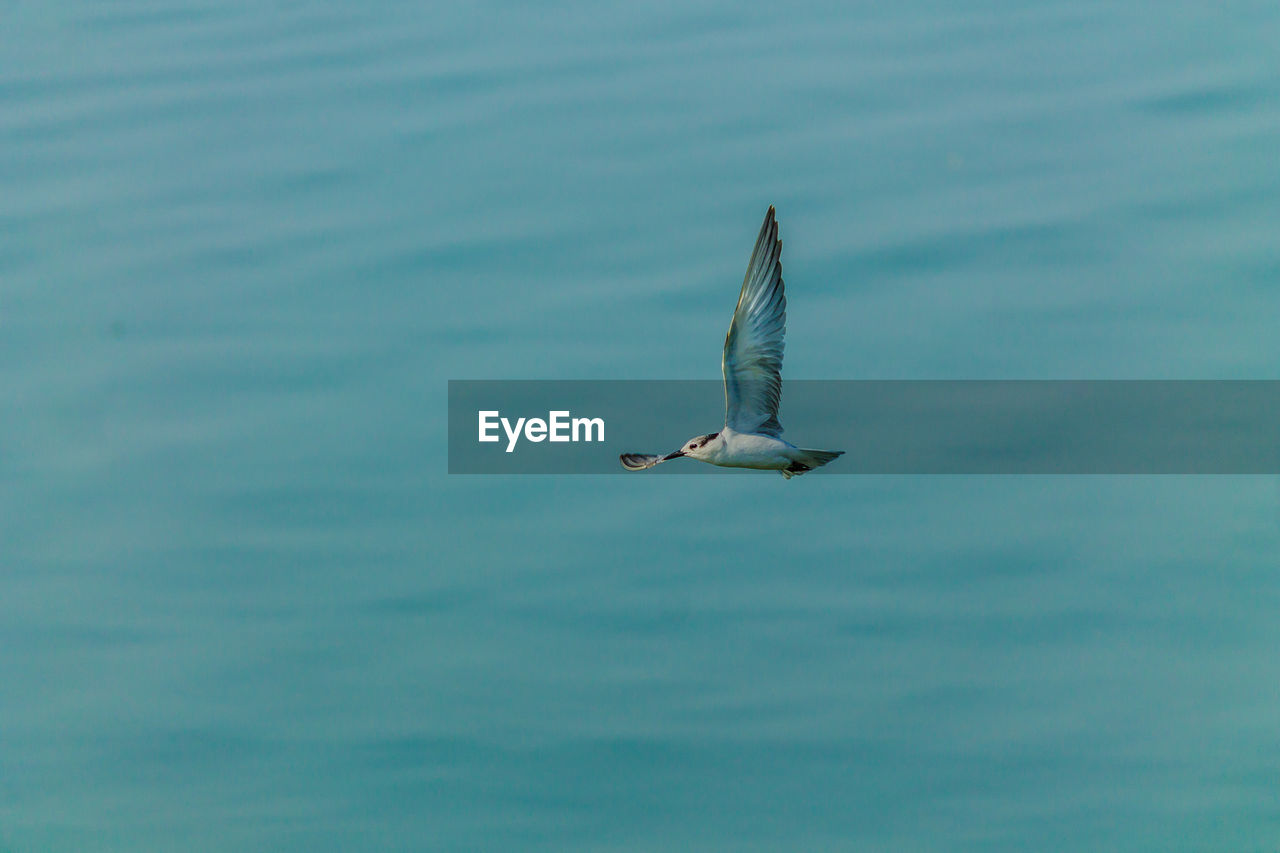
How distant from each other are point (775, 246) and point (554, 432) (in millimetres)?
6605

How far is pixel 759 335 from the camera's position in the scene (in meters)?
20.3

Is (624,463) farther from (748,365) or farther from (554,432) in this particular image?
(554,432)

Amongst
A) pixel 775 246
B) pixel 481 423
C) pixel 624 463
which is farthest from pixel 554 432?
pixel 775 246

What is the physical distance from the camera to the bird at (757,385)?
Result: 797 inches

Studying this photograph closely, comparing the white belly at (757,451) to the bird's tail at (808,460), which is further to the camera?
the white belly at (757,451)

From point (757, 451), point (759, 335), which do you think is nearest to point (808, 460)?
point (757, 451)

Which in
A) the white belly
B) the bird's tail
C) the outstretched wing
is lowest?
the bird's tail

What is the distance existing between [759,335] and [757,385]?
25.5 inches

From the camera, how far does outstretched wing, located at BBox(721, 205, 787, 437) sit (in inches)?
796

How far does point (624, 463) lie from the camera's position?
829 inches

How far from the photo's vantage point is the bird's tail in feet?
66.3

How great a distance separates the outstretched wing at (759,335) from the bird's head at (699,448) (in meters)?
0.50

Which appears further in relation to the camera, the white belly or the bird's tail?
the white belly

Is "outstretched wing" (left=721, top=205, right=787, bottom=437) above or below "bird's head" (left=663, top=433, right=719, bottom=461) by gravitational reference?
above
